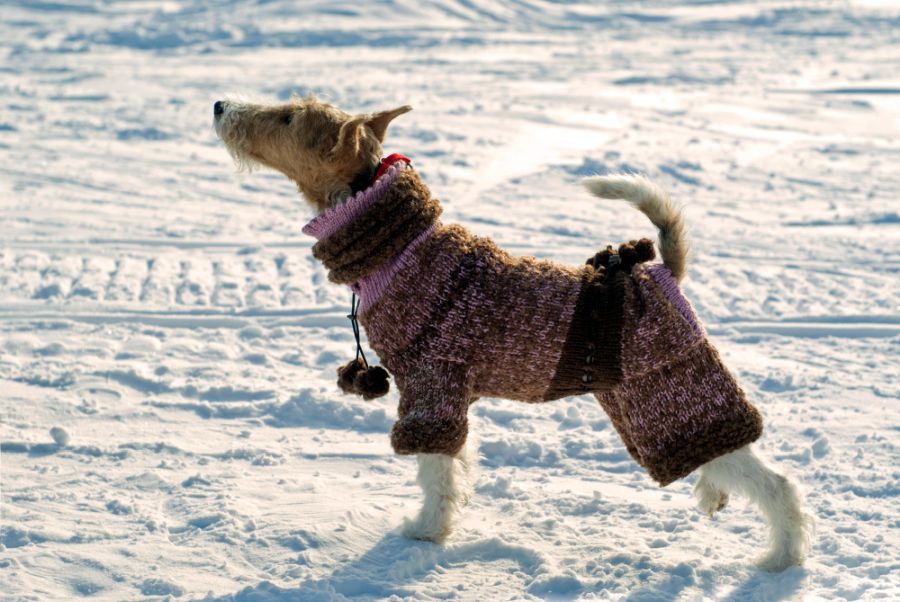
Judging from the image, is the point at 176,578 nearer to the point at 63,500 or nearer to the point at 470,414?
the point at 63,500

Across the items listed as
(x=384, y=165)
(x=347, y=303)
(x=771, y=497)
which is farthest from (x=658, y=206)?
(x=347, y=303)

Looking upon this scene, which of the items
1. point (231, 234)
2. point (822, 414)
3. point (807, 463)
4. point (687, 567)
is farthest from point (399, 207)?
point (231, 234)

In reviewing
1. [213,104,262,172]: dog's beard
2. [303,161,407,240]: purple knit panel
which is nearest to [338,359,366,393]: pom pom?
[303,161,407,240]: purple knit panel

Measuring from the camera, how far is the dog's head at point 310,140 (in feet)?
11.7

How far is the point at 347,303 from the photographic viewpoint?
6504 mm

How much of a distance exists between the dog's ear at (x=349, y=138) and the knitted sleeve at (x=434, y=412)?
727 mm

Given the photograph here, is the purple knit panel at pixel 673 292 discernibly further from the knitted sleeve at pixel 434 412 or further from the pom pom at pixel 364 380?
the pom pom at pixel 364 380

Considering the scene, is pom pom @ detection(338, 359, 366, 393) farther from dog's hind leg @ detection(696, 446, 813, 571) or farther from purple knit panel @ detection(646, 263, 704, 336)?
dog's hind leg @ detection(696, 446, 813, 571)

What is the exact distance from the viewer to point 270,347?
5902mm

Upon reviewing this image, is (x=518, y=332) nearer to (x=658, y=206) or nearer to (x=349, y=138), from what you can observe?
(x=658, y=206)

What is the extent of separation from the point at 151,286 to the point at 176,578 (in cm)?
334

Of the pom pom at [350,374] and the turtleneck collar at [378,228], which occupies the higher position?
the turtleneck collar at [378,228]

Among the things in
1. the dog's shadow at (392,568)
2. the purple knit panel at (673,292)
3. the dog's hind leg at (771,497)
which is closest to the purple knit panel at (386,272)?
the purple knit panel at (673,292)

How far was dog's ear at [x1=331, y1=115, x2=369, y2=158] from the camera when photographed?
3.49 metres
